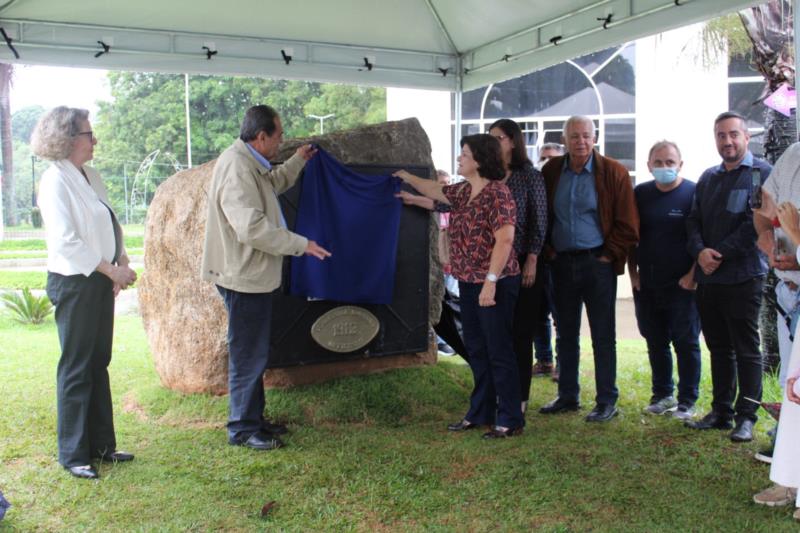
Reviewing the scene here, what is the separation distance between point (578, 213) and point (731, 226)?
957 mm

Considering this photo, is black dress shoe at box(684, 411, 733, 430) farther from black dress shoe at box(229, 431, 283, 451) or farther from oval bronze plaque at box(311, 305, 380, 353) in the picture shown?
black dress shoe at box(229, 431, 283, 451)

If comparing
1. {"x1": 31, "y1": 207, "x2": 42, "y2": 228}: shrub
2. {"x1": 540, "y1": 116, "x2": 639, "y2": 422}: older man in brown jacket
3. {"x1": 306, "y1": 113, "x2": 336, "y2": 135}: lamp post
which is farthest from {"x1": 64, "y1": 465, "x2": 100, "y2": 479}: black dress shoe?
{"x1": 306, "y1": 113, "x2": 336, "y2": 135}: lamp post

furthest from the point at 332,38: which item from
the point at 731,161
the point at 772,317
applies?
the point at 772,317

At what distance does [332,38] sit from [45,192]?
3.73 meters

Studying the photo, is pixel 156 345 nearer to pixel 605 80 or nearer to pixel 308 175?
pixel 308 175

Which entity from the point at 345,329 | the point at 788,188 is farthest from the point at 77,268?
the point at 788,188

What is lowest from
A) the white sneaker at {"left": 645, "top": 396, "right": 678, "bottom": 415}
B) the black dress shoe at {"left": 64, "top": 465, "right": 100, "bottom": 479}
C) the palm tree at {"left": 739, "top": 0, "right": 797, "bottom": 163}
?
the black dress shoe at {"left": 64, "top": 465, "right": 100, "bottom": 479}

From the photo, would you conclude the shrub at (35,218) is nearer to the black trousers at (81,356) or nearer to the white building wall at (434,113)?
the white building wall at (434,113)

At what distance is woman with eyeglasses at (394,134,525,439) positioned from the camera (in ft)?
14.4

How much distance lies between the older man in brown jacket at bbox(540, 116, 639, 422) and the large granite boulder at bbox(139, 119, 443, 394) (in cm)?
125

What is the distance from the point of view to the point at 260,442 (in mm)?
4492

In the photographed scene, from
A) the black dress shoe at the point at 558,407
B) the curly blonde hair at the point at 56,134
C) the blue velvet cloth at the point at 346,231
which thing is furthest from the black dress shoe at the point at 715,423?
the curly blonde hair at the point at 56,134

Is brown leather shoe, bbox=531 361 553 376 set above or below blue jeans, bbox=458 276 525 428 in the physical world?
below

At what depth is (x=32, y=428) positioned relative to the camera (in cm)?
502
